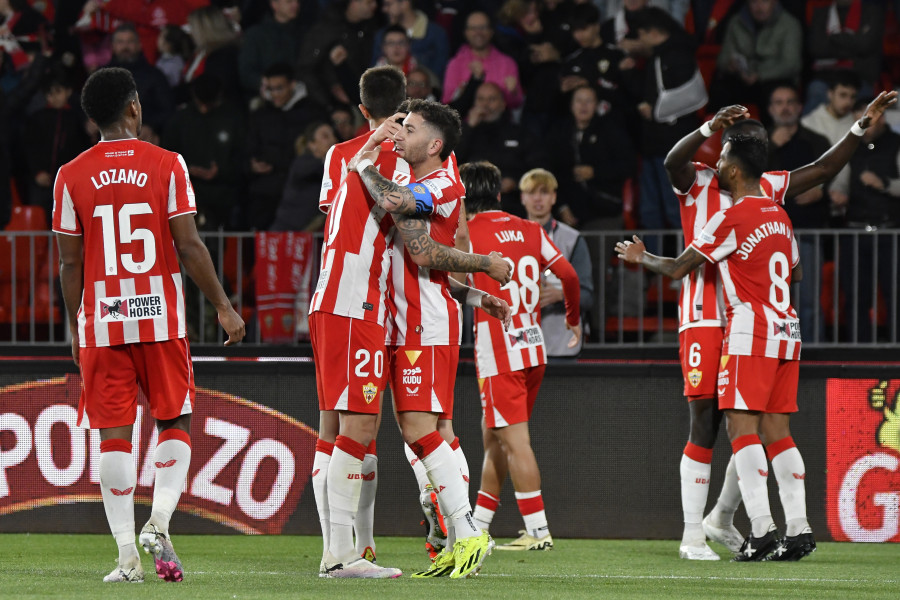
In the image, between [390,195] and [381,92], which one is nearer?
[390,195]

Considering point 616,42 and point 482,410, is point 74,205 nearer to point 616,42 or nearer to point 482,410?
point 482,410

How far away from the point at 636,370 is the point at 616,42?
4281 mm

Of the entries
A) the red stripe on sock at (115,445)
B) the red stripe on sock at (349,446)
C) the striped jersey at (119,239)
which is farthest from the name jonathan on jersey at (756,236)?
the red stripe on sock at (115,445)

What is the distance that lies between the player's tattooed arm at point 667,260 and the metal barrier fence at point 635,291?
185 cm

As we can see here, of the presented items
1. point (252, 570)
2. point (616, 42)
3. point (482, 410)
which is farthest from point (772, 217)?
point (616, 42)

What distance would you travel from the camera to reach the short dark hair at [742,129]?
707 cm

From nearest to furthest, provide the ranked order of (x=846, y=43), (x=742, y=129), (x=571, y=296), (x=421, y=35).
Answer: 1. (x=742, y=129)
2. (x=571, y=296)
3. (x=846, y=43)
4. (x=421, y=35)

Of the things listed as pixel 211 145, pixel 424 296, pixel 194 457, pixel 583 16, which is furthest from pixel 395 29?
pixel 424 296

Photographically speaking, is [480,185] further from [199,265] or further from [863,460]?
[863,460]

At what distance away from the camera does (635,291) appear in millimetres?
9547

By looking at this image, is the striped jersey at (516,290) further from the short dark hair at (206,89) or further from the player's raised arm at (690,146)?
the short dark hair at (206,89)

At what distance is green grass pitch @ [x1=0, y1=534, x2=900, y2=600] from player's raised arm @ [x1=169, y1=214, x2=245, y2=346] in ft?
3.56

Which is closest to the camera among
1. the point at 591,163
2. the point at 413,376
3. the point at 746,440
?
the point at 413,376

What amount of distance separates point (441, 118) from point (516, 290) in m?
2.21
